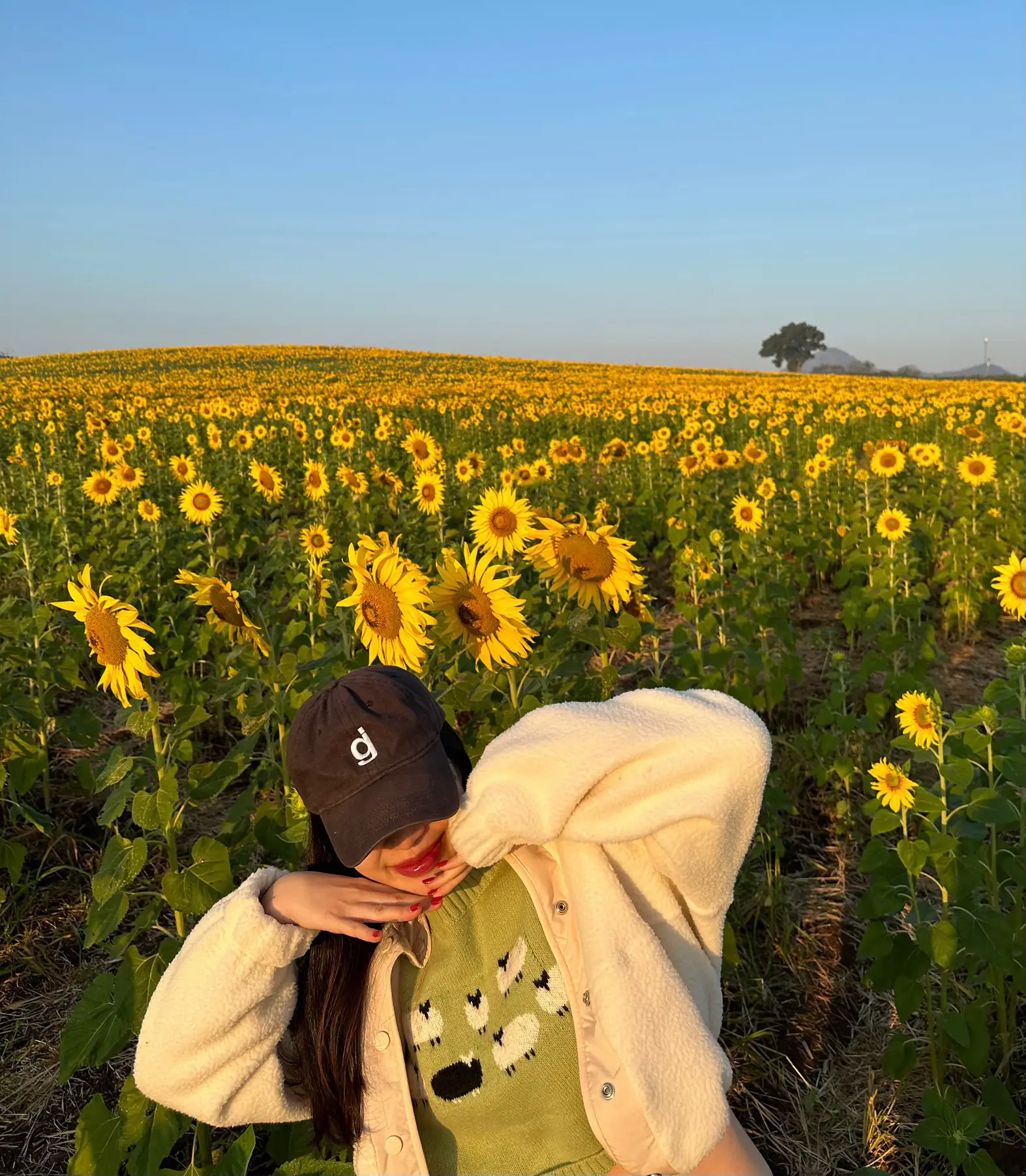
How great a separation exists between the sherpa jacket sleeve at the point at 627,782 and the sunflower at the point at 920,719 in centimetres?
165

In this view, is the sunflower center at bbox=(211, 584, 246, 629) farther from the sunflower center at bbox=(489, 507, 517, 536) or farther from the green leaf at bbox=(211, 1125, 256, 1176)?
the green leaf at bbox=(211, 1125, 256, 1176)

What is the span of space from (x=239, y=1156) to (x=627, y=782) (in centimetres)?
138

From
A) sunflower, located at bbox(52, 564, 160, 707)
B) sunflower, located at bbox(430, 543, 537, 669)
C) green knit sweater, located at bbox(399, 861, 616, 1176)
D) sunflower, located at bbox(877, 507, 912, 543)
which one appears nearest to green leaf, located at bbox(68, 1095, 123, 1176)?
green knit sweater, located at bbox(399, 861, 616, 1176)

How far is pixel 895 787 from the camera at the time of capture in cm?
278

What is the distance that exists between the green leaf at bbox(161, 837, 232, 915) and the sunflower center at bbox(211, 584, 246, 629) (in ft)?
3.29

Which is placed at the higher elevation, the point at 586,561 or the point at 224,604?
the point at 586,561

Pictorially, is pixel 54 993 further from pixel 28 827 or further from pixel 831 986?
pixel 831 986

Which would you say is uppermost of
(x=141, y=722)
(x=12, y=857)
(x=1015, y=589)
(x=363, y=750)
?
(x=363, y=750)

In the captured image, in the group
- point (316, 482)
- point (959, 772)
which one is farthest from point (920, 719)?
point (316, 482)

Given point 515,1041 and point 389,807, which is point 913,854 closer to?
point 515,1041

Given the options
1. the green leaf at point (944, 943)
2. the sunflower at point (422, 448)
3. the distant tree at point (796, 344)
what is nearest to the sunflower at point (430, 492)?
the sunflower at point (422, 448)

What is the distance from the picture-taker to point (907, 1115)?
2.58m

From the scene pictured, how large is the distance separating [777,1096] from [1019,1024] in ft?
2.86

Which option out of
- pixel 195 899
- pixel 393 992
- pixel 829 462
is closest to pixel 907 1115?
pixel 393 992
